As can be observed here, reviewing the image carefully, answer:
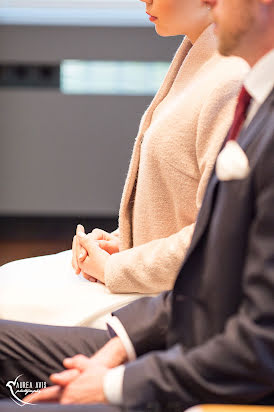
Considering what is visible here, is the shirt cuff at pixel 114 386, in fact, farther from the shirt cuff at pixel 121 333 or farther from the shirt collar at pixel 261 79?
the shirt collar at pixel 261 79

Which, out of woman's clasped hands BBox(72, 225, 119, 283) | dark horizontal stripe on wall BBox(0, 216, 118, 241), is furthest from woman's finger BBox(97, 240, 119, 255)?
dark horizontal stripe on wall BBox(0, 216, 118, 241)

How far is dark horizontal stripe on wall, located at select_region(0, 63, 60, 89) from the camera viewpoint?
14.4ft

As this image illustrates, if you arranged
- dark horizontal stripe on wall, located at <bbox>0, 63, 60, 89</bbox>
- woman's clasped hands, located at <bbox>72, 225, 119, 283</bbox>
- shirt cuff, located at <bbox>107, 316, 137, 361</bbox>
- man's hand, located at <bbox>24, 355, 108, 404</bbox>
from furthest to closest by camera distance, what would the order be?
dark horizontal stripe on wall, located at <bbox>0, 63, 60, 89</bbox>
woman's clasped hands, located at <bbox>72, 225, 119, 283</bbox>
shirt cuff, located at <bbox>107, 316, 137, 361</bbox>
man's hand, located at <bbox>24, 355, 108, 404</bbox>

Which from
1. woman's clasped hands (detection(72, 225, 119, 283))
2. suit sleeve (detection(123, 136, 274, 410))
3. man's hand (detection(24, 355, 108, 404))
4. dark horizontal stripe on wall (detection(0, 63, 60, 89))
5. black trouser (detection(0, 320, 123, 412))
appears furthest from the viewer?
dark horizontal stripe on wall (detection(0, 63, 60, 89))

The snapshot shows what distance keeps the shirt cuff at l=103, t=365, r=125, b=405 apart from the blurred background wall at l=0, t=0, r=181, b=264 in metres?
3.40

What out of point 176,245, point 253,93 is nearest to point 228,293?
point 253,93

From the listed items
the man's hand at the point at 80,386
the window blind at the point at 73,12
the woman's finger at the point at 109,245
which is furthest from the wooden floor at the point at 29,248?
the man's hand at the point at 80,386

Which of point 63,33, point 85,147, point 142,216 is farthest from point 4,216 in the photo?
point 142,216

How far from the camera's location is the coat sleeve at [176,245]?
1.27 metres

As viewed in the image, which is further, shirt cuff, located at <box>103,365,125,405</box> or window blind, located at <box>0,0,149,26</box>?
window blind, located at <box>0,0,149,26</box>

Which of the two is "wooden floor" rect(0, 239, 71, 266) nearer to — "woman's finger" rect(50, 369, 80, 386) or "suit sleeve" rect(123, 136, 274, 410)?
"woman's finger" rect(50, 369, 80, 386)

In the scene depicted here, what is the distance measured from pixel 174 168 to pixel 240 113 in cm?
39

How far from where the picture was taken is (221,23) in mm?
930

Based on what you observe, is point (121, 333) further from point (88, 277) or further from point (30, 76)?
point (30, 76)
